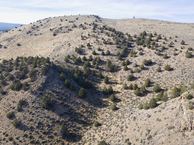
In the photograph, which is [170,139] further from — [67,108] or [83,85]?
[83,85]

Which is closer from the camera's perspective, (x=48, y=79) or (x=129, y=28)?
(x=48, y=79)

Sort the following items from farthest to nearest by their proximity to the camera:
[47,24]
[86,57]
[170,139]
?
1. [47,24]
2. [86,57]
3. [170,139]

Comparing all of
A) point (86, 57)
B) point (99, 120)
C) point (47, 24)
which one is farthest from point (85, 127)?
point (47, 24)

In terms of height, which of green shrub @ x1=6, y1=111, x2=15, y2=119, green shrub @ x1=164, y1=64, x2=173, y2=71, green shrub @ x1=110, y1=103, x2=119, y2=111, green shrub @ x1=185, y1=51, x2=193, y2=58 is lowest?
green shrub @ x1=6, y1=111, x2=15, y2=119

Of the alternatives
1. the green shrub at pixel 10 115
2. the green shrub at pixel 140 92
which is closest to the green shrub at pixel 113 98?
the green shrub at pixel 140 92

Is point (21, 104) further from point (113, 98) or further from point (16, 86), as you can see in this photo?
point (113, 98)

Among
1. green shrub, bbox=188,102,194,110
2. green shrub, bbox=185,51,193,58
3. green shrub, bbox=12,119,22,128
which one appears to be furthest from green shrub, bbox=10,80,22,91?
green shrub, bbox=185,51,193,58

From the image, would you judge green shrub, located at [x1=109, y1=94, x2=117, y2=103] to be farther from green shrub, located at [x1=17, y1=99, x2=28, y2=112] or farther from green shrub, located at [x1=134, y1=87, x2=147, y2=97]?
green shrub, located at [x1=17, y1=99, x2=28, y2=112]

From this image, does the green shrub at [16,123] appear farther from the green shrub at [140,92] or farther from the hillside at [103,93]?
the green shrub at [140,92]
